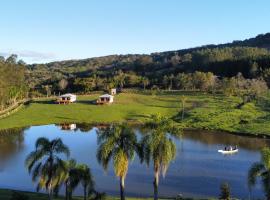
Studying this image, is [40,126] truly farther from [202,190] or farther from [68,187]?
[68,187]

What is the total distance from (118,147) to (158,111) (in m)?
79.4

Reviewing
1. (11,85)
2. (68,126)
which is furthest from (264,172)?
(11,85)

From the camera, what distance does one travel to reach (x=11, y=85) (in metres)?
139

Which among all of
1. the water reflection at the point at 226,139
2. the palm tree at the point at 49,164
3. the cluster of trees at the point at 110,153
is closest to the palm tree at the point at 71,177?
the cluster of trees at the point at 110,153

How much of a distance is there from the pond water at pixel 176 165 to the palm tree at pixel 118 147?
1474cm

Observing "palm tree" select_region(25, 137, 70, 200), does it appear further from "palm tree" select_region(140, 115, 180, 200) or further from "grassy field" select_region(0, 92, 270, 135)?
"grassy field" select_region(0, 92, 270, 135)

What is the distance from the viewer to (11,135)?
90688 mm

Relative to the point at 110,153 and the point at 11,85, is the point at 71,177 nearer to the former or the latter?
the point at 110,153

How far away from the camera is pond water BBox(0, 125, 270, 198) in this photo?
52.2 meters

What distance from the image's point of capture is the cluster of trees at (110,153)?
34.7 m

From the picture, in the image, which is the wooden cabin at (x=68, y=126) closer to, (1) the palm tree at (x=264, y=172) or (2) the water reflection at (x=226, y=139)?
(2) the water reflection at (x=226, y=139)

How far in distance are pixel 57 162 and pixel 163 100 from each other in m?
96.9

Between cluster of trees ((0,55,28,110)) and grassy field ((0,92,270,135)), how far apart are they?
8.04 m

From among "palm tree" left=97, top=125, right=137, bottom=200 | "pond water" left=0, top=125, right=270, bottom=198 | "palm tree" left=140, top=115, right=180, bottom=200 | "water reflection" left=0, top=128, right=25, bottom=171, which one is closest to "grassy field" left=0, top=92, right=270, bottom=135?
"water reflection" left=0, top=128, right=25, bottom=171
